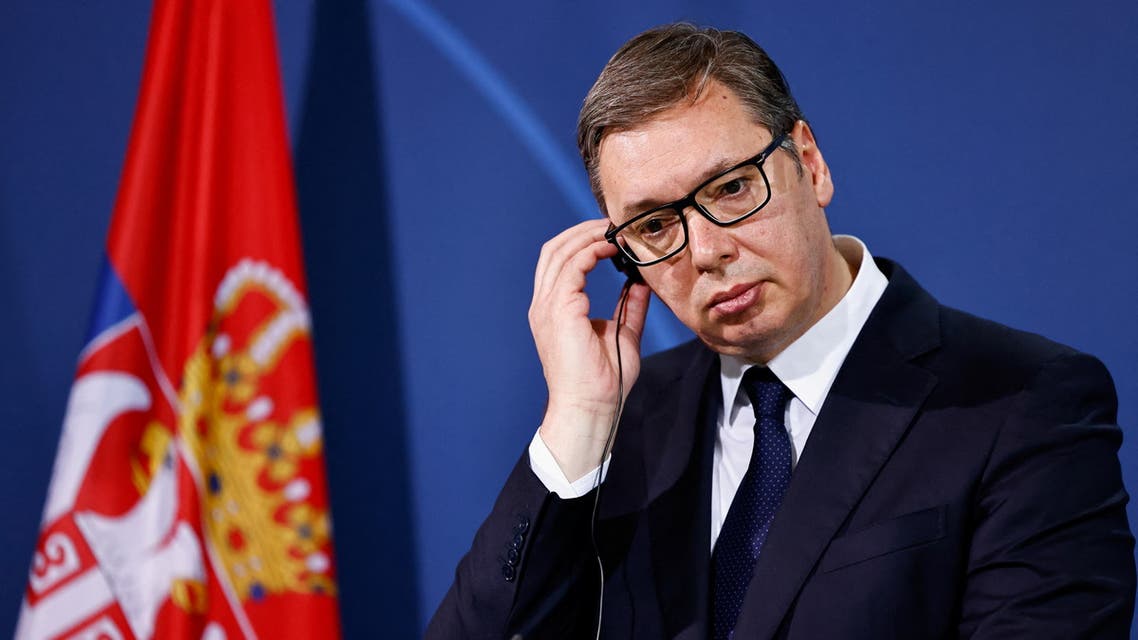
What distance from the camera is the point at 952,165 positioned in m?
1.99

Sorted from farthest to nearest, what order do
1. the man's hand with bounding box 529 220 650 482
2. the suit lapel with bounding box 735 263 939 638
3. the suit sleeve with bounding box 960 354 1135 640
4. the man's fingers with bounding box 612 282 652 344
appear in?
the man's fingers with bounding box 612 282 652 344 < the man's hand with bounding box 529 220 650 482 < the suit lapel with bounding box 735 263 939 638 < the suit sleeve with bounding box 960 354 1135 640

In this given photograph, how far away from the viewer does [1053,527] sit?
1.27 meters

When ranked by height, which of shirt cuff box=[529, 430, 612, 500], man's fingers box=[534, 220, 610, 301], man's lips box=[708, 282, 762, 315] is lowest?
shirt cuff box=[529, 430, 612, 500]

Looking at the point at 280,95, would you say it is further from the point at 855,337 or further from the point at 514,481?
the point at 855,337

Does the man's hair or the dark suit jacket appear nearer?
the dark suit jacket

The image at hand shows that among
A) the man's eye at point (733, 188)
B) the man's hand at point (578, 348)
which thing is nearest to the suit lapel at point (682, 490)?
the man's hand at point (578, 348)

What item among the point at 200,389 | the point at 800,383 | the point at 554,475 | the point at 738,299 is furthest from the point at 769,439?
the point at 200,389

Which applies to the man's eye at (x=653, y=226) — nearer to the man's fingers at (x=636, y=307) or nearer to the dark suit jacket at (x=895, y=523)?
the man's fingers at (x=636, y=307)

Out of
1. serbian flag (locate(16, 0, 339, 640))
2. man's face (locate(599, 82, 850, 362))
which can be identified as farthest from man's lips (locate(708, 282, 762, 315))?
serbian flag (locate(16, 0, 339, 640))

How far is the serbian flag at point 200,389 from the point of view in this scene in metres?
1.96

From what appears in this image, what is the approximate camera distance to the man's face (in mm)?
1453

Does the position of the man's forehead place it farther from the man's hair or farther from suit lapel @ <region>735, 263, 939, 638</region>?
suit lapel @ <region>735, 263, 939, 638</region>

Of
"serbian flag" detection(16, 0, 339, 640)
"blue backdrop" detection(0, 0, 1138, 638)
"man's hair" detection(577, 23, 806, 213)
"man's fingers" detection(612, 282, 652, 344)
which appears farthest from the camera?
"blue backdrop" detection(0, 0, 1138, 638)

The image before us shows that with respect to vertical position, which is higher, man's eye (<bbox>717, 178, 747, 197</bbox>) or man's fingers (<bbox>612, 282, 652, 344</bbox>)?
man's eye (<bbox>717, 178, 747, 197</bbox>)
